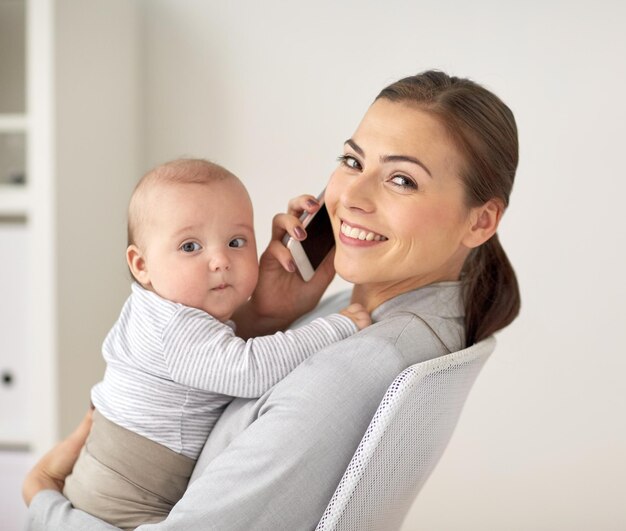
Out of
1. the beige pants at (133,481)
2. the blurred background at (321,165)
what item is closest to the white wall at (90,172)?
the blurred background at (321,165)

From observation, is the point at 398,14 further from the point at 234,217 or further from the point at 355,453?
the point at 355,453

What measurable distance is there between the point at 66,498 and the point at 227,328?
0.44 m

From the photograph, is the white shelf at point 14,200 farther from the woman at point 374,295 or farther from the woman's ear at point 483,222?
the woman's ear at point 483,222

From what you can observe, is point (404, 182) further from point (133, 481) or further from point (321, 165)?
point (321, 165)

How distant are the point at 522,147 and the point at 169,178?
181 centimetres

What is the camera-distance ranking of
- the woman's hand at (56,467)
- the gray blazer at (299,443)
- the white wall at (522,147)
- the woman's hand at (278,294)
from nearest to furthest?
the gray blazer at (299,443)
the woman's hand at (56,467)
the woman's hand at (278,294)
the white wall at (522,147)

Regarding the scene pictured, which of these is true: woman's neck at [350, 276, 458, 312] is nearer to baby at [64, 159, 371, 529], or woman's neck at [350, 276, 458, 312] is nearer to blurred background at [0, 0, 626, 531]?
baby at [64, 159, 371, 529]

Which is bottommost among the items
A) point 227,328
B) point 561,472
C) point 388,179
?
point 561,472

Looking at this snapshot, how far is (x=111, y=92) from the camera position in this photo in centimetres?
310

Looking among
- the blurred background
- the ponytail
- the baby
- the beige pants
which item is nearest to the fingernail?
the baby

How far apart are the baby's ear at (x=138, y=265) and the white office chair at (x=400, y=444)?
21.5 inches

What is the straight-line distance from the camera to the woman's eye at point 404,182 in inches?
57.4

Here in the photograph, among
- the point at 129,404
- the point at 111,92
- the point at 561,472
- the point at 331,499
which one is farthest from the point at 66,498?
the point at 561,472

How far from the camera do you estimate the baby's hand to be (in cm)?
146
